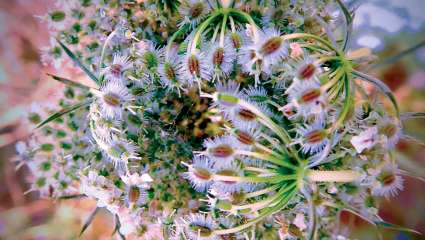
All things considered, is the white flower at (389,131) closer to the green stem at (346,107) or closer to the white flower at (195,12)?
the green stem at (346,107)

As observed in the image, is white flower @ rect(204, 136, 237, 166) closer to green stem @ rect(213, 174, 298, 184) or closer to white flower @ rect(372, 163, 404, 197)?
green stem @ rect(213, 174, 298, 184)

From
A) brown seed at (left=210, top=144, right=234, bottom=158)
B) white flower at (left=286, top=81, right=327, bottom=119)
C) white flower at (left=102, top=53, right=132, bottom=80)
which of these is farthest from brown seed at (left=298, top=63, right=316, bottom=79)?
white flower at (left=102, top=53, right=132, bottom=80)

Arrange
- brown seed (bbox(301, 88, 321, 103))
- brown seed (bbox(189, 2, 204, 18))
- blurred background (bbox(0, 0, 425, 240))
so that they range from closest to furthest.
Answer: brown seed (bbox(301, 88, 321, 103)) → brown seed (bbox(189, 2, 204, 18)) → blurred background (bbox(0, 0, 425, 240))

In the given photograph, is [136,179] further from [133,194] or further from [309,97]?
[309,97]

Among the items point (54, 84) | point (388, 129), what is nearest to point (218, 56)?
point (388, 129)

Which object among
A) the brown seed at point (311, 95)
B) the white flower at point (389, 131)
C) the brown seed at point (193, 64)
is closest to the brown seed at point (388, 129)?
the white flower at point (389, 131)
